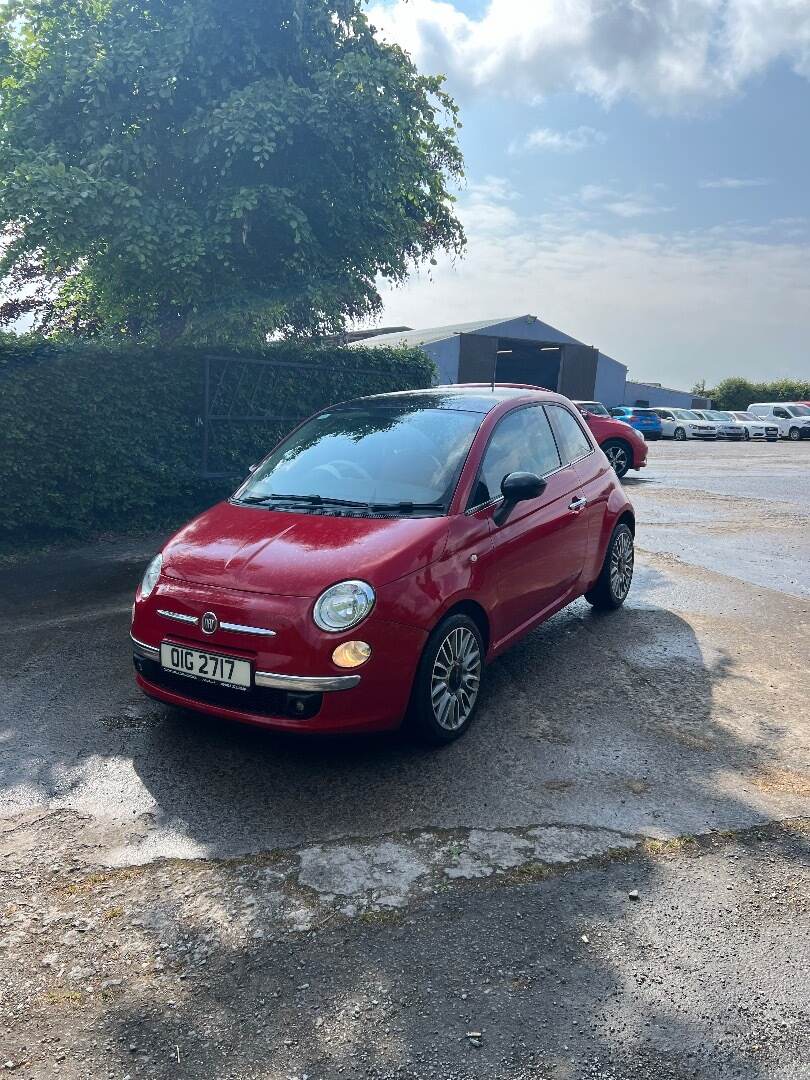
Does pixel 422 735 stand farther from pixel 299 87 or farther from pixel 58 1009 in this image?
pixel 299 87

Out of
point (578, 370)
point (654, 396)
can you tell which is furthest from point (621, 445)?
point (654, 396)

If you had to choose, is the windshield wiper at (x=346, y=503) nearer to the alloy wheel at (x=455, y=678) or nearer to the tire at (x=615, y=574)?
the alloy wheel at (x=455, y=678)

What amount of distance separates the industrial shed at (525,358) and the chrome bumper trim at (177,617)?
34.2 m

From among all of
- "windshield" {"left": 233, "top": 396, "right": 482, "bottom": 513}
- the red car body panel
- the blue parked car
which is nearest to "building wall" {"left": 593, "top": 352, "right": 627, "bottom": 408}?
the blue parked car

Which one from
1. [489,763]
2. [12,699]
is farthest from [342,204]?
[489,763]

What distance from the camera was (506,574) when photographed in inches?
178

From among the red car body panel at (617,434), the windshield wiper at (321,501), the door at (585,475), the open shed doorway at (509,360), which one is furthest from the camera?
the open shed doorway at (509,360)

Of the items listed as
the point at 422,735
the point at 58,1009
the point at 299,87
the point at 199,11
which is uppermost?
the point at 199,11

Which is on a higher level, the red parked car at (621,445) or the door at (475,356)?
the door at (475,356)

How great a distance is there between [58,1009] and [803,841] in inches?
111

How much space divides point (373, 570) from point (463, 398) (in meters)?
2.00

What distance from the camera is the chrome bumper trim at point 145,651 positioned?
397 cm

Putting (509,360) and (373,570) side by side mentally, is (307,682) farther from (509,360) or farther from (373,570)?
(509,360)

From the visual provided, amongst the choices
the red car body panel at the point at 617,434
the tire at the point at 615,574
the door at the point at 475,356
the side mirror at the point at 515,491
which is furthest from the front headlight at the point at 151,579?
the door at the point at 475,356
